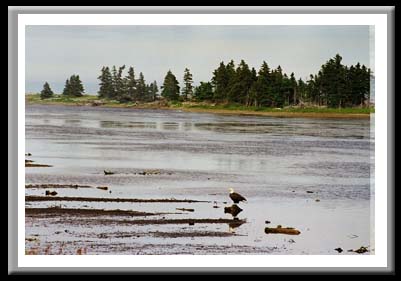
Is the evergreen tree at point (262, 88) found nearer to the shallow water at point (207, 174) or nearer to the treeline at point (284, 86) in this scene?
the treeline at point (284, 86)

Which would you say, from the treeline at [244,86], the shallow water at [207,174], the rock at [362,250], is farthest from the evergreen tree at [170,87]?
the rock at [362,250]

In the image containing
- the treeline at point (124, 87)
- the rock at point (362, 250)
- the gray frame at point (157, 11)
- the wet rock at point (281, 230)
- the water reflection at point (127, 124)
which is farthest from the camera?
the water reflection at point (127, 124)

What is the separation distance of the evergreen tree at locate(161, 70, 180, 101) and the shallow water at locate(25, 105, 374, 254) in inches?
6.4

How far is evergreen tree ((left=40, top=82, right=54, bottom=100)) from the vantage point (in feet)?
20.1

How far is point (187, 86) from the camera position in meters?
6.30

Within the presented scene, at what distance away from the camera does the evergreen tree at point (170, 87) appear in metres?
6.26

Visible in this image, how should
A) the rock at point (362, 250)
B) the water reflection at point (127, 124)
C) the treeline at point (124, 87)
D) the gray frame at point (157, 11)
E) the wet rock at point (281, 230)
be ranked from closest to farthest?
the gray frame at point (157, 11)
the rock at point (362, 250)
the wet rock at point (281, 230)
the treeline at point (124, 87)
the water reflection at point (127, 124)

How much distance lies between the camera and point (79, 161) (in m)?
6.25

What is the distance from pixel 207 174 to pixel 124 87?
1.07 m

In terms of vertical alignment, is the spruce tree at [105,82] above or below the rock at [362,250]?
above

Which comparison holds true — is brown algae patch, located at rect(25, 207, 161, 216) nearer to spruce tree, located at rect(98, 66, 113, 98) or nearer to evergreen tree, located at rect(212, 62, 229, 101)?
spruce tree, located at rect(98, 66, 113, 98)

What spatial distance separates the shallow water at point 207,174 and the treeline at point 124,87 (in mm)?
131

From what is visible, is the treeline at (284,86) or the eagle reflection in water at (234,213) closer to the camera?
the eagle reflection in water at (234,213)

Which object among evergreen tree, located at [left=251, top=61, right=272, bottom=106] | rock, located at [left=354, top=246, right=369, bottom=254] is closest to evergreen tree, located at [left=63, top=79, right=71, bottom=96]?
evergreen tree, located at [left=251, top=61, right=272, bottom=106]
